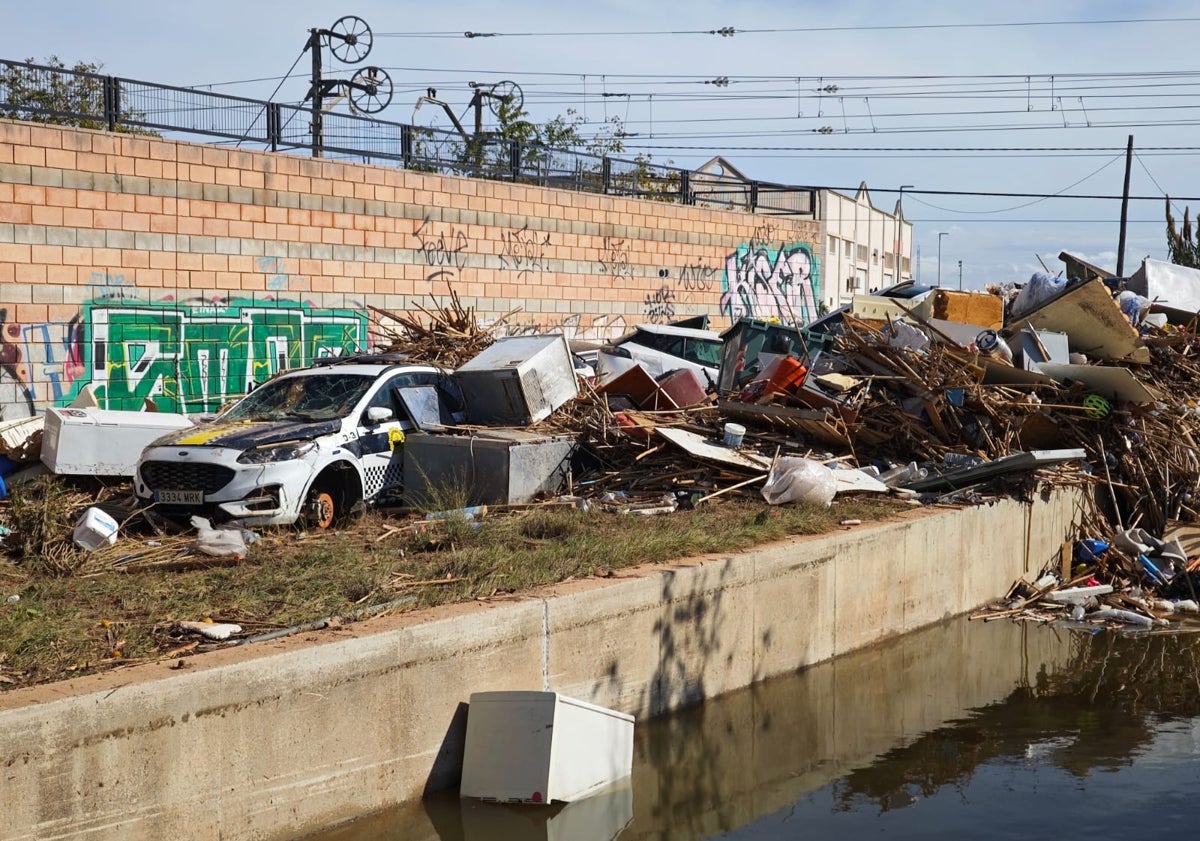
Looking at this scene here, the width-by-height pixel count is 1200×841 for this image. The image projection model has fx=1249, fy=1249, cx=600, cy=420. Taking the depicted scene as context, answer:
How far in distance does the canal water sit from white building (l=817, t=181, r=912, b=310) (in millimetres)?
31520

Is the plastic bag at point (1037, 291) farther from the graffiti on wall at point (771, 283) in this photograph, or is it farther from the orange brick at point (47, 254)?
the orange brick at point (47, 254)

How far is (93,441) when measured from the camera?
41.8 ft

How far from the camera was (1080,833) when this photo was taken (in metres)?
7.32

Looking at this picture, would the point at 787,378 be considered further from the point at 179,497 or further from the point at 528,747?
the point at 528,747

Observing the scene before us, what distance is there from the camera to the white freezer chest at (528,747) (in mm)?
7309

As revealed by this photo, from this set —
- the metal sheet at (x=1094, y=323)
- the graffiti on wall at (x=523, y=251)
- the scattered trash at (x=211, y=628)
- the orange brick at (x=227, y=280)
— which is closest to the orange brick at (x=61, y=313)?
the orange brick at (x=227, y=280)

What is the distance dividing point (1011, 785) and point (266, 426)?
7455 mm

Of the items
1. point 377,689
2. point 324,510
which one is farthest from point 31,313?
point 377,689

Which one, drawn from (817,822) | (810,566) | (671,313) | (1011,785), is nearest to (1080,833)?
(1011,785)

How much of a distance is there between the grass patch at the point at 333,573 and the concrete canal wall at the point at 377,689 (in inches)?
13.7

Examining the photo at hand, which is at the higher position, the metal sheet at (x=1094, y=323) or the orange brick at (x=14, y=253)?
the orange brick at (x=14, y=253)

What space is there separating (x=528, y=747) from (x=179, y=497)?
5409mm

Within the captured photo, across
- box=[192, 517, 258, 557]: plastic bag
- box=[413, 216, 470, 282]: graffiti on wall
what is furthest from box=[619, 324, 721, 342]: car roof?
box=[192, 517, 258, 557]: plastic bag

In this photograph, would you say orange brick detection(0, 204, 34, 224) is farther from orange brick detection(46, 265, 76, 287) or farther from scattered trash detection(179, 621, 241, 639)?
scattered trash detection(179, 621, 241, 639)
